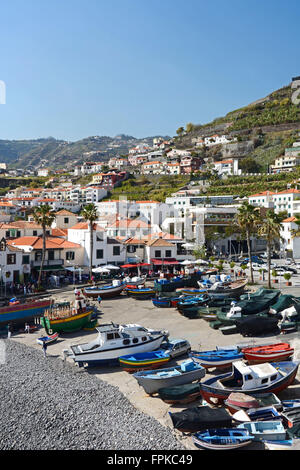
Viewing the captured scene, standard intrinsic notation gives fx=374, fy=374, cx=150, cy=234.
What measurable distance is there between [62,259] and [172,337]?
27.5 metres

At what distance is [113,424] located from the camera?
15.5m

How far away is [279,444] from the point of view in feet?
44.7

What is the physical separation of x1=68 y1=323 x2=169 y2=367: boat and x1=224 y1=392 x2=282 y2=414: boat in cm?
762

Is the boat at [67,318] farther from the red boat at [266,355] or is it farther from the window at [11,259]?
the window at [11,259]

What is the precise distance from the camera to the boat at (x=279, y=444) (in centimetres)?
1350

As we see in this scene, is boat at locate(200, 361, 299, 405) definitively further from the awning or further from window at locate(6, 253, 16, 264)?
the awning

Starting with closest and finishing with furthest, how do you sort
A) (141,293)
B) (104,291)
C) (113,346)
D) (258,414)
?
(258,414) < (113,346) < (104,291) < (141,293)

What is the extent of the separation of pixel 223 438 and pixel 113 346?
32.6 ft

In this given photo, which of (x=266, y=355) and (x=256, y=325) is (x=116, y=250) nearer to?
(x=256, y=325)

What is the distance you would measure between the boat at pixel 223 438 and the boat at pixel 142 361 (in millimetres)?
7059

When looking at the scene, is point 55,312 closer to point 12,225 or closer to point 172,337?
point 172,337

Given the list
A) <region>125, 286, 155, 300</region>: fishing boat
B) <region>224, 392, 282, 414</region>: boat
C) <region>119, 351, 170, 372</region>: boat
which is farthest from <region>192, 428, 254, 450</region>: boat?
<region>125, 286, 155, 300</region>: fishing boat

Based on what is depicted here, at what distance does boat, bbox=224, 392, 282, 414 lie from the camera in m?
15.7

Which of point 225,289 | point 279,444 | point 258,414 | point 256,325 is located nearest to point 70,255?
point 225,289
